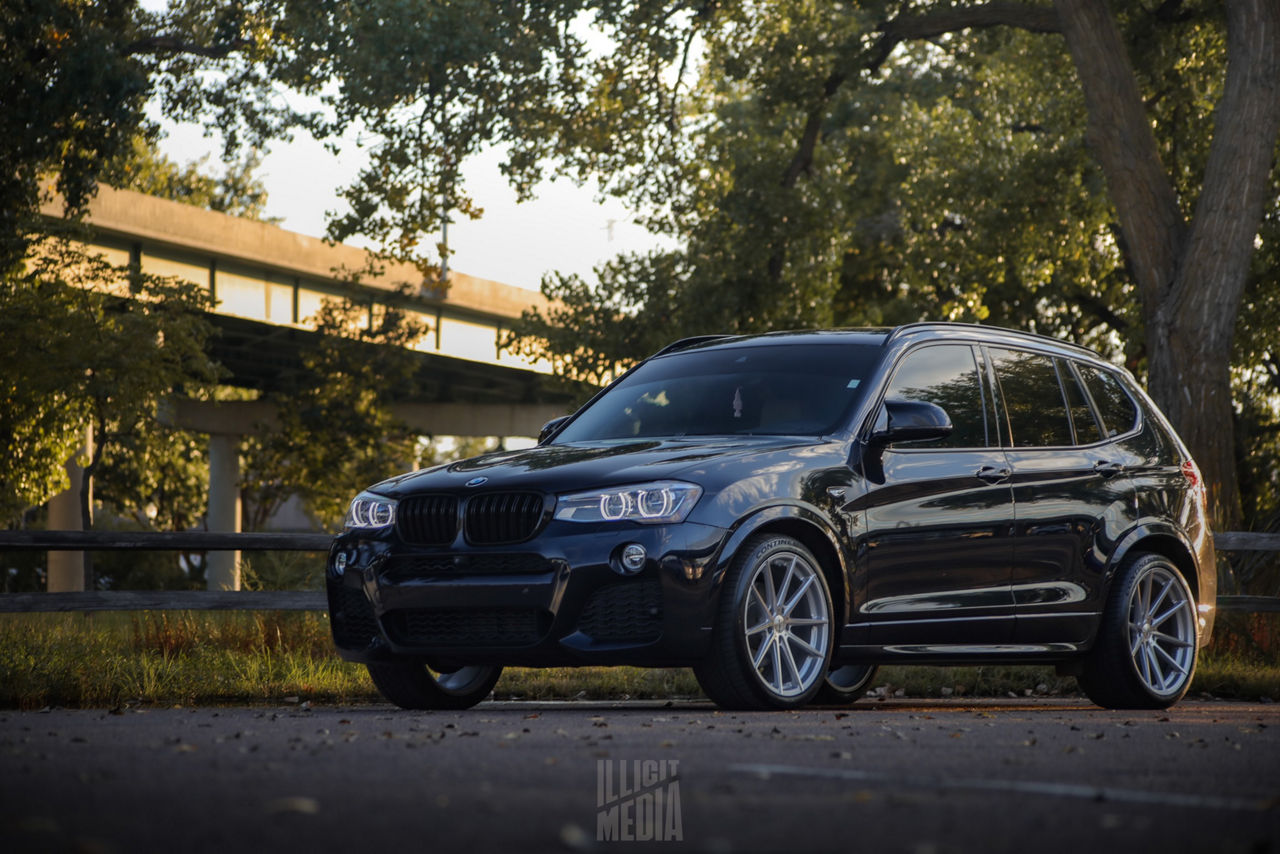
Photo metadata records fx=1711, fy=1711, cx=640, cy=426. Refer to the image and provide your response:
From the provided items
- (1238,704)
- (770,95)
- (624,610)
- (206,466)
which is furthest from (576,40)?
(206,466)

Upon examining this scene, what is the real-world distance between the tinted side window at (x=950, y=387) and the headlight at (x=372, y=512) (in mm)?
2546

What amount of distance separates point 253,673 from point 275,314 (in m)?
31.0

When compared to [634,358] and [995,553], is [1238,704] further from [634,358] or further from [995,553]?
[634,358]

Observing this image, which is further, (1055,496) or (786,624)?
(1055,496)

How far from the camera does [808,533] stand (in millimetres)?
7895

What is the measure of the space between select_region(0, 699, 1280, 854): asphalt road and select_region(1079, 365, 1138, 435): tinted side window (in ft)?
9.12

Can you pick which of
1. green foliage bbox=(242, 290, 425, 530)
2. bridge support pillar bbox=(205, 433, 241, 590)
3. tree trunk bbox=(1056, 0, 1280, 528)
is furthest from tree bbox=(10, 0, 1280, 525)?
bridge support pillar bbox=(205, 433, 241, 590)

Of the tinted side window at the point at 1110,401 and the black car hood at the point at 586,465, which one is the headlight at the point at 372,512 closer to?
the black car hood at the point at 586,465

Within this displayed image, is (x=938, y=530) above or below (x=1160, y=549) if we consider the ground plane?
above

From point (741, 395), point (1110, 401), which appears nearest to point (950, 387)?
point (741, 395)

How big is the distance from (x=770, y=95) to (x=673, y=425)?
50.0 feet

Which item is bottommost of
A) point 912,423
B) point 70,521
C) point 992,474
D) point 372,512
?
point 70,521

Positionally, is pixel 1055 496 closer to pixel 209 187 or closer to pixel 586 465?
pixel 586 465

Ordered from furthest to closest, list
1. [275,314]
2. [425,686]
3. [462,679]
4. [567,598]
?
[275,314], [462,679], [425,686], [567,598]
